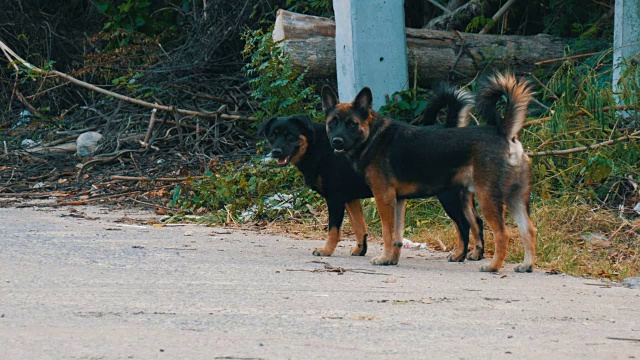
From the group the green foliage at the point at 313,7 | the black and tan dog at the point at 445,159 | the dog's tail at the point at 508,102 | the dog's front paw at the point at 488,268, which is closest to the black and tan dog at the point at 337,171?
the black and tan dog at the point at 445,159

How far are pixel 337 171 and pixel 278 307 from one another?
285 centimetres

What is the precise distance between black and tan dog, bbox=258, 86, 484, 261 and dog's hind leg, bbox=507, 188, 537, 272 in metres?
0.68

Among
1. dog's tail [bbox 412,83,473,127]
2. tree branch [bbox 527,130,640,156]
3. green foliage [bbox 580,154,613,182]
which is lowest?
green foliage [bbox 580,154,613,182]

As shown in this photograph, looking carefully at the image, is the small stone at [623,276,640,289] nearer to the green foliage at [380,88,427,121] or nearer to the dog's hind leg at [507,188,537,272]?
the dog's hind leg at [507,188,537,272]

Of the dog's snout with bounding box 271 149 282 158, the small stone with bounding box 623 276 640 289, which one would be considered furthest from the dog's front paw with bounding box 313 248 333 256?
the small stone with bounding box 623 276 640 289

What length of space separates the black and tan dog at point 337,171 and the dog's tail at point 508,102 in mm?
460

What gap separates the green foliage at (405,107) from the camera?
1041 centimetres

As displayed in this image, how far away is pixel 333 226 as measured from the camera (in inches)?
294

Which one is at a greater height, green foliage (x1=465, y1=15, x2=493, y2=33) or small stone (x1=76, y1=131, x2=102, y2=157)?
green foliage (x1=465, y1=15, x2=493, y2=33)

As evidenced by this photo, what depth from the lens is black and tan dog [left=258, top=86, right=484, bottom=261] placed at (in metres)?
7.45

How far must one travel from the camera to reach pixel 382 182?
23.3 feet

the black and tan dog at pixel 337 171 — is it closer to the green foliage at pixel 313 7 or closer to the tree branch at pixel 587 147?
the tree branch at pixel 587 147

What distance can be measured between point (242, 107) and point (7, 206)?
3841 mm

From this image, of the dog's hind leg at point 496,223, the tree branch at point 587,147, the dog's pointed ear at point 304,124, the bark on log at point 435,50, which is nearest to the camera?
the dog's hind leg at point 496,223
